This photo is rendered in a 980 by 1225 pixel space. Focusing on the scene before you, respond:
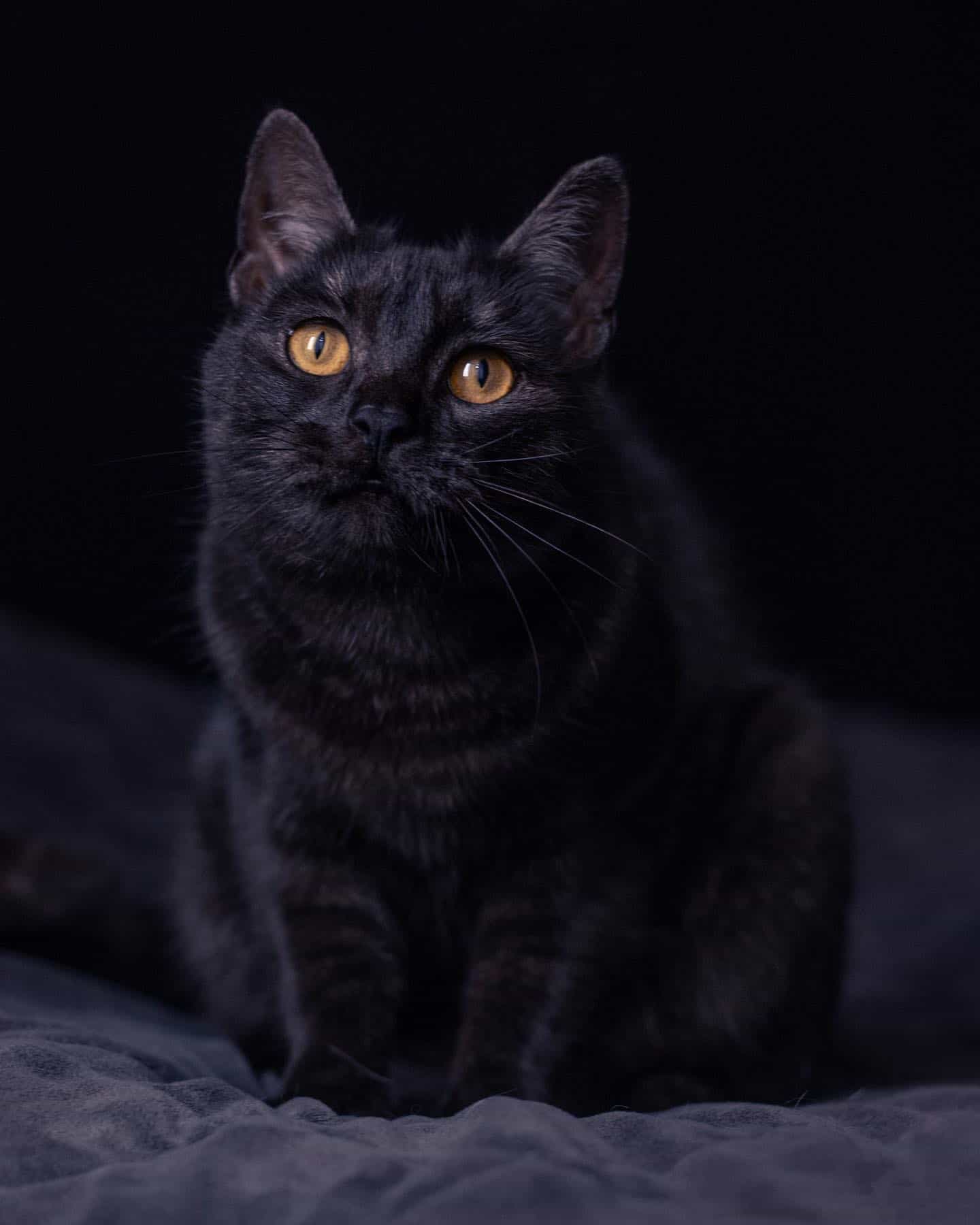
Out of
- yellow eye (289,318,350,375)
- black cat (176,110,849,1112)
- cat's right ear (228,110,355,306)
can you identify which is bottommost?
black cat (176,110,849,1112)

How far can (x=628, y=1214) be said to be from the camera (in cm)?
88

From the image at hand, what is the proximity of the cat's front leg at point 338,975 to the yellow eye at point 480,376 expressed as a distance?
0.50 metres

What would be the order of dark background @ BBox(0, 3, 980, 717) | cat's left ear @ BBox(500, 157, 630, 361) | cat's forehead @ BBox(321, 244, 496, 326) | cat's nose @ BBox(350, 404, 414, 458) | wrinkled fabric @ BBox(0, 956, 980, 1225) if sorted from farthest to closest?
1. dark background @ BBox(0, 3, 980, 717)
2. cat's left ear @ BBox(500, 157, 630, 361)
3. cat's forehead @ BBox(321, 244, 496, 326)
4. cat's nose @ BBox(350, 404, 414, 458)
5. wrinkled fabric @ BBox(0, 956, 980, 1225)

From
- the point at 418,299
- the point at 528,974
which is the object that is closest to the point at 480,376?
the point at 418,299

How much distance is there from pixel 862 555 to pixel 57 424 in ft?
5.77

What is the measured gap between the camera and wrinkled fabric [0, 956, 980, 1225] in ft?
2.94

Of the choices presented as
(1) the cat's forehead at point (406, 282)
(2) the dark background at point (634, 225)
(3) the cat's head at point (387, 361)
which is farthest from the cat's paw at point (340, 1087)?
(2) the dark background at point (634, 225)

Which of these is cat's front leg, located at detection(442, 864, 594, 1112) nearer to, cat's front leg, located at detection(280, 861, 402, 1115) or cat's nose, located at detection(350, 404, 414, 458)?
cat's front leg, located at detection(280, 861, 402, 1115)

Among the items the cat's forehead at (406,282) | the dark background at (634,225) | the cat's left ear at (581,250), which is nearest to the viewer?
the cat's forehead at (406,282)

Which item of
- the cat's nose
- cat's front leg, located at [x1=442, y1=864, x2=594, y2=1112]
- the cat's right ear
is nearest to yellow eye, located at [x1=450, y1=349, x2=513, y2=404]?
the cat's nose

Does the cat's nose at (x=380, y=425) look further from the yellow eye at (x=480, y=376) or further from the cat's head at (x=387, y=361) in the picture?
the yellow eye at (x=480, y=376)

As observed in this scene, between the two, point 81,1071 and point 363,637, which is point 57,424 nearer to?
point 363,637

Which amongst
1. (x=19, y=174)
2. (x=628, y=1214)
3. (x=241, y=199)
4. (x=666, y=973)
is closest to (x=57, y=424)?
(x=19, y=174)

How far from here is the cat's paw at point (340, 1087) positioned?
4.25 ft
